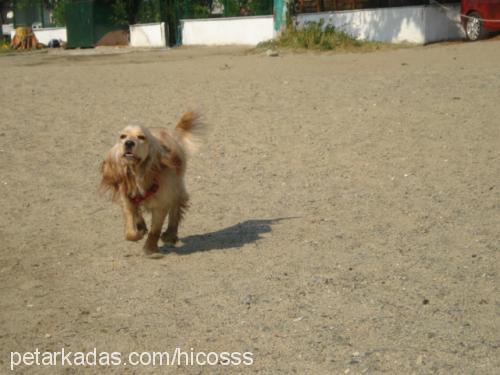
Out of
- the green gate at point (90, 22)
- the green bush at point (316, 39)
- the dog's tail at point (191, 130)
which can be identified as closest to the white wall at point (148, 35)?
the green gate at point (90, 22)

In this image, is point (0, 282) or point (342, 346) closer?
point (342, 346)

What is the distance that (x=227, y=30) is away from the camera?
28047 millimetres

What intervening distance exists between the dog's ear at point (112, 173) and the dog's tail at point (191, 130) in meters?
0.97

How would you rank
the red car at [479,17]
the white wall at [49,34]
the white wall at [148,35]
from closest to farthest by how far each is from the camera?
the red car at [479,17] → the white wall at [148,35] → the white wall at [49,34]

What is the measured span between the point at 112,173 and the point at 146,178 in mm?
272

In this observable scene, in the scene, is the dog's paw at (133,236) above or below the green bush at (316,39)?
below

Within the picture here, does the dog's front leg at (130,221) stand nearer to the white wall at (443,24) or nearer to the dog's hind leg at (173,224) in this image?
the dog's hind leg at (173,224)

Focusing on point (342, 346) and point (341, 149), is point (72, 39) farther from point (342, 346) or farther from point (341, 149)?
point (342, 346)

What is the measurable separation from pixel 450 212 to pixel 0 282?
3.73 m

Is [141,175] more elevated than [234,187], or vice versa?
[141,175]

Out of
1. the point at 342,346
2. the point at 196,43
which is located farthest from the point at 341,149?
the point at 196,43

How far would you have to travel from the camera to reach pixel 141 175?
254 inches

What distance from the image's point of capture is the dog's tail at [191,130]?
7391 millimetres

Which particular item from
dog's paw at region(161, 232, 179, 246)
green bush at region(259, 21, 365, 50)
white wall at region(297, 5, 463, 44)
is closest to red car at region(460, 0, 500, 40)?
white wall at region(297, 5, 463, 44)
